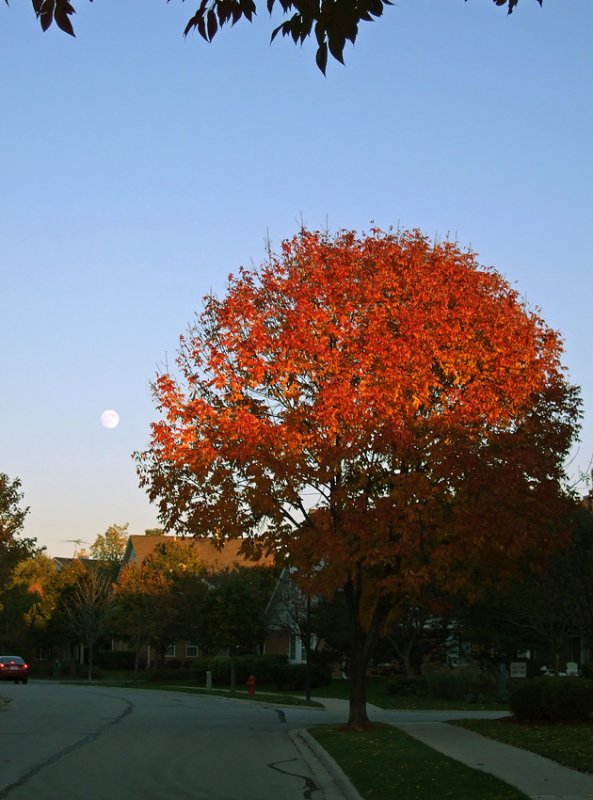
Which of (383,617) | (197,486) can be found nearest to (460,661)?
(383,617)

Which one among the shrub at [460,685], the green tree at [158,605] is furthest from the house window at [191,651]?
the shrub at [460,685]

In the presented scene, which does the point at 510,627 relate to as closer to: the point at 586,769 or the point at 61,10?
the point at 586,769

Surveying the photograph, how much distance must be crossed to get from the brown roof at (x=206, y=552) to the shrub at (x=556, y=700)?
42039 millimetres

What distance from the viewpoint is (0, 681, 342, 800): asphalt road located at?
13.7 metres

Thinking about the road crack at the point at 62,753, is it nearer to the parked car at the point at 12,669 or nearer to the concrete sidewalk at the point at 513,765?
the concrete sidewalk at the point at 513,765

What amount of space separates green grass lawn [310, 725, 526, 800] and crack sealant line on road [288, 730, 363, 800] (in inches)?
5.0

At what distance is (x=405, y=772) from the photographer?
1498cm

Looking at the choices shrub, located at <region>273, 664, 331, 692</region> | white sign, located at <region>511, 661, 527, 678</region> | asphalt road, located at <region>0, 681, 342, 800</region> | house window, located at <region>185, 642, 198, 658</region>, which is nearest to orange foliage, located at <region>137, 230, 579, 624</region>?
asphalt road, located at <region>0, 681, 342, 800</region>

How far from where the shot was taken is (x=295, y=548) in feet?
74.2

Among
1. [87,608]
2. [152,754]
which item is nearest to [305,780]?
[152,754]

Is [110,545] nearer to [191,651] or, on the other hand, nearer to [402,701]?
[191,651]

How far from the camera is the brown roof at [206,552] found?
68.9 meters

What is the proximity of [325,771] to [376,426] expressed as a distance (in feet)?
24.9

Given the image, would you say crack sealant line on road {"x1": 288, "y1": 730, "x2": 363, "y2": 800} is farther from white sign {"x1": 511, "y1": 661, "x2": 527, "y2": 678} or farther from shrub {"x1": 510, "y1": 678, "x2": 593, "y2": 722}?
white sign {"x1": 511, "y1": 661, "x2": 527, "y2": 678}
